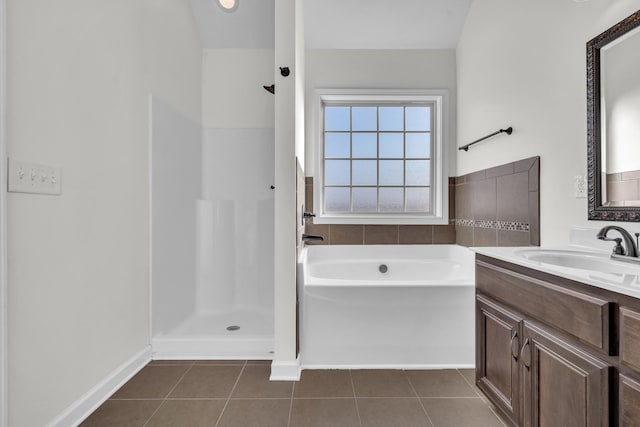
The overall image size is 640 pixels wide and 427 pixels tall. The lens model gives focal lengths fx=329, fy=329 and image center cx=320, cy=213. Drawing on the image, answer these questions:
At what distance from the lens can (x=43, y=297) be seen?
136 cm

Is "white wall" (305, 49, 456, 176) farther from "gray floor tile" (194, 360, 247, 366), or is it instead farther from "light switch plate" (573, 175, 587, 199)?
"gray floor tile" (194, 360, 247, 366)

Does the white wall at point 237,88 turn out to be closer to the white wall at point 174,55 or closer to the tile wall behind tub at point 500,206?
the white wall at point 174,55

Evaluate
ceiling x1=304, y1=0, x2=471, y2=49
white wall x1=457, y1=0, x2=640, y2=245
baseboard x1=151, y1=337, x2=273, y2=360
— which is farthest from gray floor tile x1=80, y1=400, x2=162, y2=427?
ceiling x1=304, y1=0, x2=471, y2=49

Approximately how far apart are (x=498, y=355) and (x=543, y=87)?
152 centimetres

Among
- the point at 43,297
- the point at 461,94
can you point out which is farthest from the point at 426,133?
the point at 43,297

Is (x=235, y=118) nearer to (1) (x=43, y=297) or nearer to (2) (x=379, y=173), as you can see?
(2) (x=379, y=173)

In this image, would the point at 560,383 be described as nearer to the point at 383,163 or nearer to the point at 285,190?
the point at 285,190

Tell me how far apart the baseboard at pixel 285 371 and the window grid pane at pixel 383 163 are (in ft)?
5.23

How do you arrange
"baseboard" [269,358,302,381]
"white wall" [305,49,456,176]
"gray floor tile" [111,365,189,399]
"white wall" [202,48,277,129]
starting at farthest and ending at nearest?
"white wall" [305,49,456,176] < "white wall" [202,48,277,129] < "baseboard" [269,358,302,381] < "gray floor tile" [111,365,189,399]

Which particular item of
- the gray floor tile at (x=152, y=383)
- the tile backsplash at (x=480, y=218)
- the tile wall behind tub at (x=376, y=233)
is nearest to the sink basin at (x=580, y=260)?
the tile backsplash at (x=480, y=218)

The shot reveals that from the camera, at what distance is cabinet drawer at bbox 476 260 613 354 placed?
0.94 m

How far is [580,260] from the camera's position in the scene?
55.9 inches

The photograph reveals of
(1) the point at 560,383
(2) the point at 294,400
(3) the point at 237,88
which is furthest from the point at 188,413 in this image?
(3) the point at 237,88

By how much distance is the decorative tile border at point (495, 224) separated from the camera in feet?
7.00
